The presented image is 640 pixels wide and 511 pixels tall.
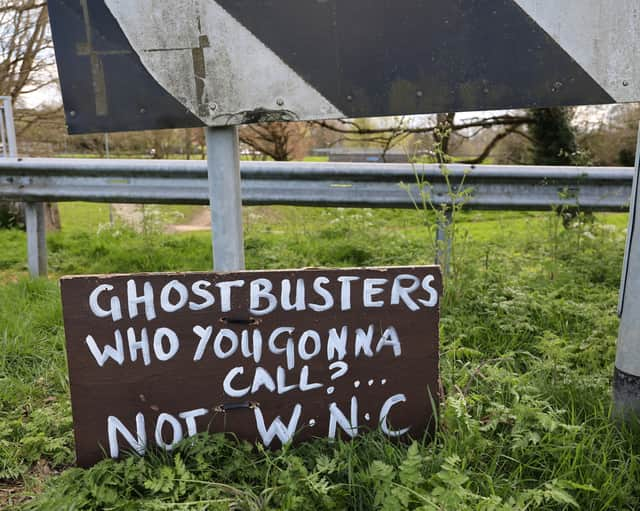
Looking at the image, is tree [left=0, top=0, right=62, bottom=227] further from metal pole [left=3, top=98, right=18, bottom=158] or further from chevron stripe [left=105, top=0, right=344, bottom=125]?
chevron stripe [left=105, top=0, right=344, bottom=125]

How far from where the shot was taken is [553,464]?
157 cm

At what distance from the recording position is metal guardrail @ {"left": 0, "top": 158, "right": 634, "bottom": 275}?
361 cm

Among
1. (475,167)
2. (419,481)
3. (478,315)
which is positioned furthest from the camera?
(475,167)

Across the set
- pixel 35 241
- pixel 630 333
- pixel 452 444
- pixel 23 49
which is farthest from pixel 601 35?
pixel 23 49

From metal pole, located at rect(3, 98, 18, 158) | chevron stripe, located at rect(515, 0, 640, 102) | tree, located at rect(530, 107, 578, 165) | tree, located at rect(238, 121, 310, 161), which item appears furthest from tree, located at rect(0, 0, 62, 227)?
tree, located at rect(530, 107, 578, 165)

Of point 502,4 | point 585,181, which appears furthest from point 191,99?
point 585,181

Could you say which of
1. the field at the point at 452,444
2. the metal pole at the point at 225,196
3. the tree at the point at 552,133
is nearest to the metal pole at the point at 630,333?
the field at the point at 452,444

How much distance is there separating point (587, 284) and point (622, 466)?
188 cm

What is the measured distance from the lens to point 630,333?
66.3 inches

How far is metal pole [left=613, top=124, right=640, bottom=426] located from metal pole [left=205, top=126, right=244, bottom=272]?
1.21 m

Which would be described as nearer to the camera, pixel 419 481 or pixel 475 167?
pixel 419 481

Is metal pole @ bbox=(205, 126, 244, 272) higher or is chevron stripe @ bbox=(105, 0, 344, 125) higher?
chevron stripe @ bbox=(105, 0, 344, 125)

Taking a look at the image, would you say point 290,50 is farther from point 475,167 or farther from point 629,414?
point 475,167

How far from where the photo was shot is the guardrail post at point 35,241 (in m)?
4.03
